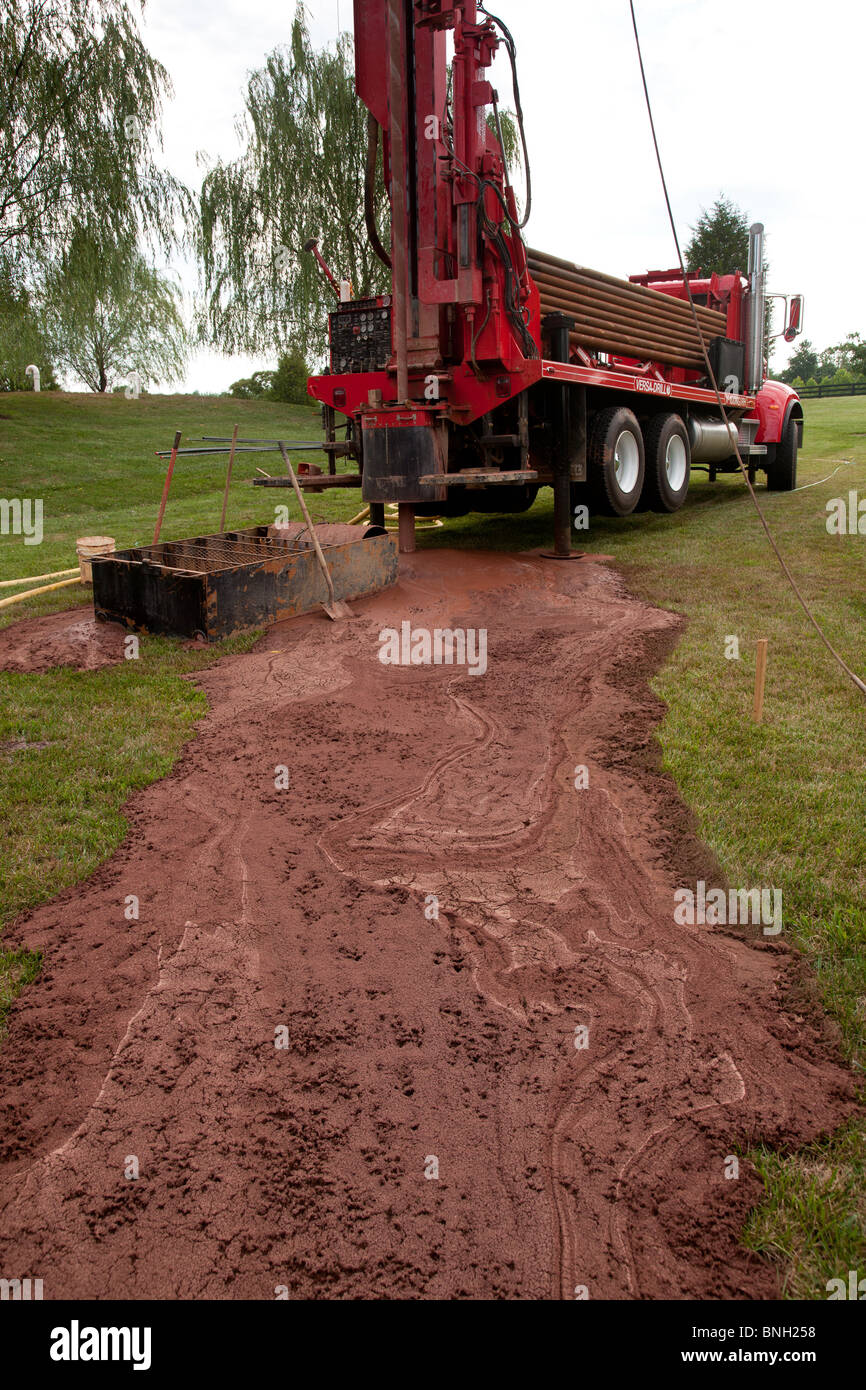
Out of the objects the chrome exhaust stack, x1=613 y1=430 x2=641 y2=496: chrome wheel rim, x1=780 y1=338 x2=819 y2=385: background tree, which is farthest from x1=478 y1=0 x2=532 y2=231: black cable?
x1=780 y1=338 x2=819 y2=385: background tree

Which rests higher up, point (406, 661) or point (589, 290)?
point (589, 290)

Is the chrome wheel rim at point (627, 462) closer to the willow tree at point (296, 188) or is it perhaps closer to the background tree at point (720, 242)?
the willow tree at point (296, 188)

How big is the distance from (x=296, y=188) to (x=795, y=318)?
628 inches

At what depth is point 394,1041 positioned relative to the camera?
118 inches

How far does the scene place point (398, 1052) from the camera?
9.68 ft

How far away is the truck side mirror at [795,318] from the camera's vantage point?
1477 centimetres

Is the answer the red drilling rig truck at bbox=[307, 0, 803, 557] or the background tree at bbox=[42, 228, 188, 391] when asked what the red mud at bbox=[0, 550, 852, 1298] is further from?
the background tree at bbox=[42, 228, 188, 391]

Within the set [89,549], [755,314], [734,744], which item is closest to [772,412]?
[755,314]

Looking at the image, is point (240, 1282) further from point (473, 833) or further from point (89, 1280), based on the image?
point (473, 833)

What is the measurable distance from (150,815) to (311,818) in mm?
769

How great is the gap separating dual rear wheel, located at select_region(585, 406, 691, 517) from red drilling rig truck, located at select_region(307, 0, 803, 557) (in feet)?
0.10

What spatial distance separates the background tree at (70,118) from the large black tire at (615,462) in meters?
15.4

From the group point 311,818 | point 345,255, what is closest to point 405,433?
point 311,818

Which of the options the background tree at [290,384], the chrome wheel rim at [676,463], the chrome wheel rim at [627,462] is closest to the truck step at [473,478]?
the chrome wheel rim at [627,462]
